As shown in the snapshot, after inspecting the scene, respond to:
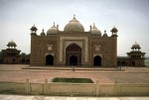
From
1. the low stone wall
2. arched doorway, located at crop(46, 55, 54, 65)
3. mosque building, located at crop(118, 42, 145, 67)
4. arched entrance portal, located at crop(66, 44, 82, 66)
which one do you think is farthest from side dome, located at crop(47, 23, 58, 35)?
the low stone wall

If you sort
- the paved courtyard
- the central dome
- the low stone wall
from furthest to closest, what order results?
the central dome < the paved courtyard < the low stone wall

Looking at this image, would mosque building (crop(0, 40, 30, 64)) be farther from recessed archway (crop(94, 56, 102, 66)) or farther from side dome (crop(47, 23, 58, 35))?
recessed archway (crop(94, 56, 102, 66))

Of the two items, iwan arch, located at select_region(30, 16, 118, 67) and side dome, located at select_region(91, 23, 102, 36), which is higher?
side dome, located at select_region(91, 23, 102, 36)

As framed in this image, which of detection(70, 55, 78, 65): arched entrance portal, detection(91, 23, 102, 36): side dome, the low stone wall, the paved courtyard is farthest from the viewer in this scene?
detection(91, 23, 102, 36): side dome

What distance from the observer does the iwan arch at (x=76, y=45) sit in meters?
22.0

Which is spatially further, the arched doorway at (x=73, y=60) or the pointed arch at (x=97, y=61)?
the arched doorway at (x=73, y=60)

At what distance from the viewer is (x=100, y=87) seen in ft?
24.7

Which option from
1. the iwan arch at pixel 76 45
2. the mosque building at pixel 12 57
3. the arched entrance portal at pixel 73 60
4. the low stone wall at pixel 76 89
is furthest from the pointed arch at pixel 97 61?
the low stone wall at pixel 76 89

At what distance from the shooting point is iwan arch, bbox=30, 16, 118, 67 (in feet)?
72.3

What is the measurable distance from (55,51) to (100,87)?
15.2 m

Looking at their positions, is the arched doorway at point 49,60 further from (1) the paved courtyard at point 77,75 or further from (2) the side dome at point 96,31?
(1) the paved courtyard at point 77,75

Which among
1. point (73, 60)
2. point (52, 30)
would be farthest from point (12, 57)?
point (73, 60)

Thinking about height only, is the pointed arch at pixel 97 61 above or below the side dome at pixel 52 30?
below

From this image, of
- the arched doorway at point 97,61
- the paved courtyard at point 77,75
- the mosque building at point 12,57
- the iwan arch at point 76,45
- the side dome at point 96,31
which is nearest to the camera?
the paved courtyard at point 77,75
